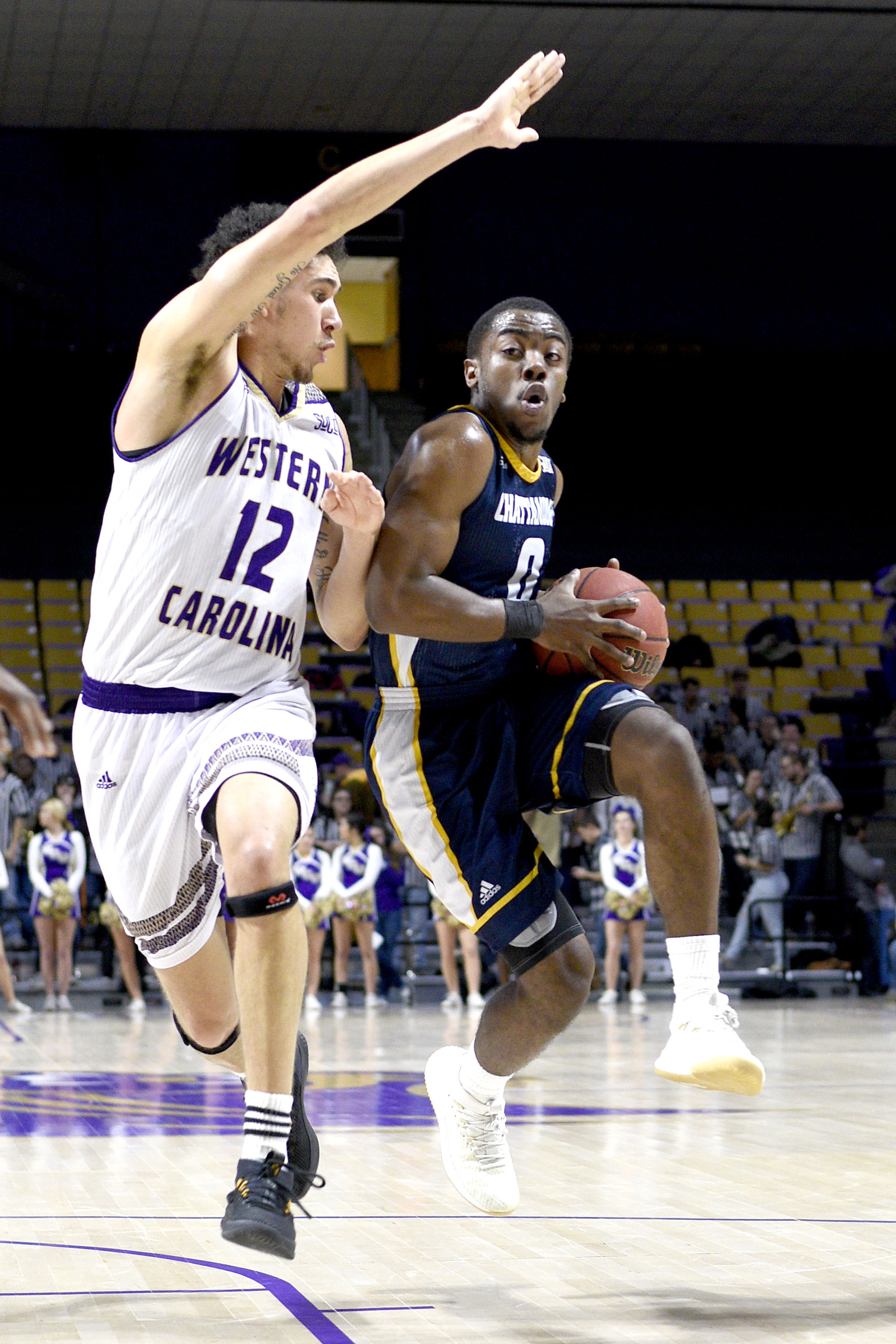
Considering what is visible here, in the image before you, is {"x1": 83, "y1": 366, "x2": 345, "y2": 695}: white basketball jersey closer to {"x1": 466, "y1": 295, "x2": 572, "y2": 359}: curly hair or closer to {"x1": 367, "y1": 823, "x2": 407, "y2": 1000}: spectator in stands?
{"x1": 466, "y1": 295, "x2": 572, "y2": 359}: curly hair

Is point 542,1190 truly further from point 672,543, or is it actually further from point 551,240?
point 551,240

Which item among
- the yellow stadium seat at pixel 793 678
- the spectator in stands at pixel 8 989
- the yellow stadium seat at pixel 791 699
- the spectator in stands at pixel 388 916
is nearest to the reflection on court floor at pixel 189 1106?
the spectator in stands at pixel 8 989

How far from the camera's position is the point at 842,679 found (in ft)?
58.6

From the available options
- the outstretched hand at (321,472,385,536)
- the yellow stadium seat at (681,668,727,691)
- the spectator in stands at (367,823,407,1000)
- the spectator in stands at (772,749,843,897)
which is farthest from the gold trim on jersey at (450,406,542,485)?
the yellow stadium seat at (681,668,727,691)

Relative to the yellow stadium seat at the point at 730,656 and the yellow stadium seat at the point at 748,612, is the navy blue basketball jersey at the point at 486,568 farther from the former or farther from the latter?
the yellow stadium seat at the point at 748,612

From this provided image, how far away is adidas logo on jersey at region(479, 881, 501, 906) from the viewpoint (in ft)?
12.4

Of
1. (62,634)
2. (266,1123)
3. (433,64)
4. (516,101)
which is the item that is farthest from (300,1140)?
(433,64)

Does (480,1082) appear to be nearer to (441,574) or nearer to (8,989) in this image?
(441,574)

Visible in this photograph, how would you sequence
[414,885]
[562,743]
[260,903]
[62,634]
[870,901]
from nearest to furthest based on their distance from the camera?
[260,903]
[562,743]
[870,901]
[414,885]
[62,634]

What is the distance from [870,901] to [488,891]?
10441 millimetres

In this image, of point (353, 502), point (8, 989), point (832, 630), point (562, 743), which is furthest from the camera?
point (832, 630)

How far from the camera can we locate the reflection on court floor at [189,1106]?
21.6 feet

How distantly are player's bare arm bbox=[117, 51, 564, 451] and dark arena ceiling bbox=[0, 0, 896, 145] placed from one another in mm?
13808

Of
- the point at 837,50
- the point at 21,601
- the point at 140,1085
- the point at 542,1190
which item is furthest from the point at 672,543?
the point at 542,1190
